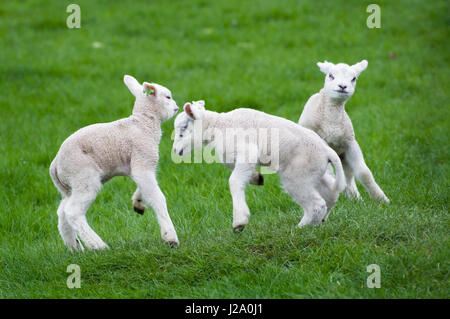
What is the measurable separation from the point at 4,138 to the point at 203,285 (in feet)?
18.0

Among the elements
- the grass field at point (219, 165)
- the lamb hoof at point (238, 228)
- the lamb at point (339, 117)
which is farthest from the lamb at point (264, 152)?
the lamb at point (339, 117)

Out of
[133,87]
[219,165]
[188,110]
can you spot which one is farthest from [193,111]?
[219,165]

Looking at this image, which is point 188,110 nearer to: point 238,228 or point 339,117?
point 238,228

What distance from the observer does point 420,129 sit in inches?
374

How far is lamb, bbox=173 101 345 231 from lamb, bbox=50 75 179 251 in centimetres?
32

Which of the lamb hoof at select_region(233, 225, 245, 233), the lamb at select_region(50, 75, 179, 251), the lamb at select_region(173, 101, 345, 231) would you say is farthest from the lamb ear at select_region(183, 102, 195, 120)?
the lamb hoof at select_region(233, 225, 245, 233)

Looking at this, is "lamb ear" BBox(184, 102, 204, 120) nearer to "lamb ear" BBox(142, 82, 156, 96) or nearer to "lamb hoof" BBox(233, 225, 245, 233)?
"lamb ear" BBox(142, 82, 156, 96)

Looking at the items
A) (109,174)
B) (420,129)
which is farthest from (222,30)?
(109,174)

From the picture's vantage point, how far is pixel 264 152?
5766 millimetres

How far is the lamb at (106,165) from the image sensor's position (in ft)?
18.5

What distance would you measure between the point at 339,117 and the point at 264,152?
129 cm

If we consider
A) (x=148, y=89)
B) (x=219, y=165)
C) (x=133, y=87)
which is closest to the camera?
(x=148, y=89)

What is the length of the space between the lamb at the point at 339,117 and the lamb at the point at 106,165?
165 centimetres

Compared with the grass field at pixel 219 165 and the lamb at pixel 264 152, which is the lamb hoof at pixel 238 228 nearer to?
the lamb at pixel 264 152
